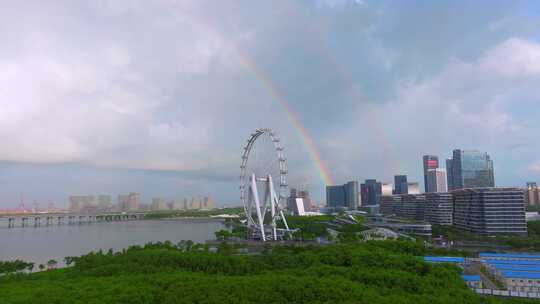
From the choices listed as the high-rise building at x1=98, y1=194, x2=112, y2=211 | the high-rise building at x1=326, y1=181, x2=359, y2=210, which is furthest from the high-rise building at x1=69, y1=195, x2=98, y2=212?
the high-rise building at x1=326, y1=181, x2=359, y2=210

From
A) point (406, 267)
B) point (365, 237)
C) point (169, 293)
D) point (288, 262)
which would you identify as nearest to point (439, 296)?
point (406, 267)

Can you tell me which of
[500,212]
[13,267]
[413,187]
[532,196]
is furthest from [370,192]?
[13,267]

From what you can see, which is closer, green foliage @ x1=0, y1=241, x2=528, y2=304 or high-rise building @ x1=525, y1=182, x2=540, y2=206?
green foliage @ x1=0, y1=241, x2=528, y2=304

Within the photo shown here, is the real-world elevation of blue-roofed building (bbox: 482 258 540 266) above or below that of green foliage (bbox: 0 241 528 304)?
below

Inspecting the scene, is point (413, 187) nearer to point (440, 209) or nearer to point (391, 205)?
point (391, 205)

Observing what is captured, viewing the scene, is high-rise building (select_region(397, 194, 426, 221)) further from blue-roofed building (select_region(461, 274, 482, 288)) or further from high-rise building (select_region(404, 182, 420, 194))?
blue-roofed building (select_region(461, 274, 482, 288))

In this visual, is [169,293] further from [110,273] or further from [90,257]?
[90,257]
